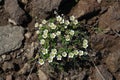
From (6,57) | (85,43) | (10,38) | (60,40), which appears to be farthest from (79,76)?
(10,38)

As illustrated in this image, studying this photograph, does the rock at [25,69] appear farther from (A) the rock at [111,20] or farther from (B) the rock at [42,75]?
(A) the rock at [111,20]

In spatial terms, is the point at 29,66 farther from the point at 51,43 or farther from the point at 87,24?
the point at 87,24

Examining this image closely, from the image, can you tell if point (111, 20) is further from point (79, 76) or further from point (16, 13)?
point (16, 13)

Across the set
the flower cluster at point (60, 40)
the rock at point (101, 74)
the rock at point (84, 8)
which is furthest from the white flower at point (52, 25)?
the rock at point (101, 74)

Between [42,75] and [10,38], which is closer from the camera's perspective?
[42,75]

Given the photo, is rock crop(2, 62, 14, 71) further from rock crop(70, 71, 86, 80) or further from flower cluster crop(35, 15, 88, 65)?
rock crop(70, 71, 86, 80)
